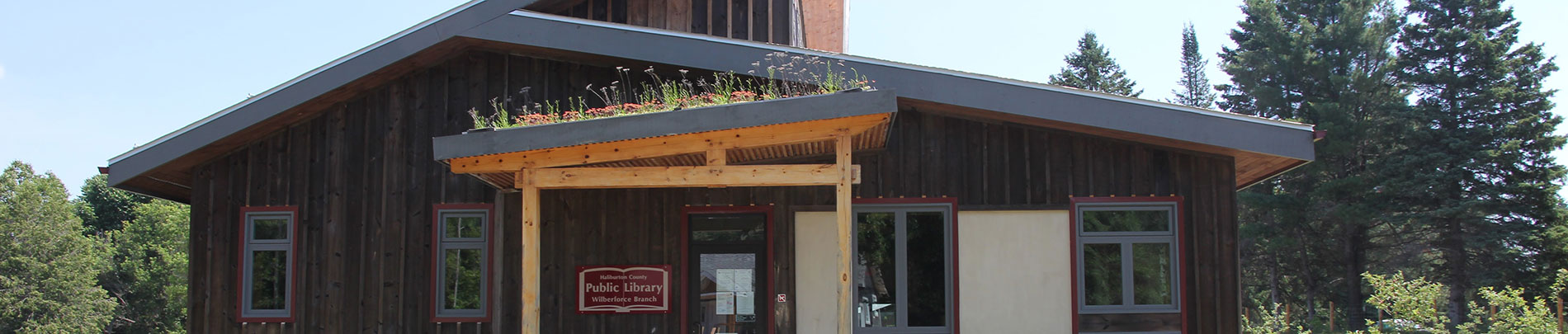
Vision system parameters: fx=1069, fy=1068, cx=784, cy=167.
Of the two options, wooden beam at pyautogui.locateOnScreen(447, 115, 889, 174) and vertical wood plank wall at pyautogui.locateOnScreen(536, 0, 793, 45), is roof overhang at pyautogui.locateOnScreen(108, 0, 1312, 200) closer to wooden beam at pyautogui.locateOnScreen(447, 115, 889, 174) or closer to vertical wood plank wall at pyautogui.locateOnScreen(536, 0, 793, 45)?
wooden beam at pyautogui.locateOnScreen(447, 115, 889, 174)

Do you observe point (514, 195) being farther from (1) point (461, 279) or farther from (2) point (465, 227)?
(1) point (461, 279)

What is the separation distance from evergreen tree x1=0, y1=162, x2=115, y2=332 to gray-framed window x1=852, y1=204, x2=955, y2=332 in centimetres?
3785

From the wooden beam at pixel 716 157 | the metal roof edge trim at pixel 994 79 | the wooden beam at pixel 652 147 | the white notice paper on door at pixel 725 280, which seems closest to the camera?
the wooden beam at pixel 652 147

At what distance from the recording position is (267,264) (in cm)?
941

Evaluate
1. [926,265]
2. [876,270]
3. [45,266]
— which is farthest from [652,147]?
[45,266]

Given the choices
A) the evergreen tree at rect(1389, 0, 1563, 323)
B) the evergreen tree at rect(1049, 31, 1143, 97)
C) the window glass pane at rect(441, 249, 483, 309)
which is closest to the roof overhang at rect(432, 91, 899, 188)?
the window glass pane at rect(441, 249, 483, 309)

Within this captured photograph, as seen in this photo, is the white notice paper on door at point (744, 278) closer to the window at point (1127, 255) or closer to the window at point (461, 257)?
the window at point (461, 257)

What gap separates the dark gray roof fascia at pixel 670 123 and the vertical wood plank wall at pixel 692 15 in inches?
130

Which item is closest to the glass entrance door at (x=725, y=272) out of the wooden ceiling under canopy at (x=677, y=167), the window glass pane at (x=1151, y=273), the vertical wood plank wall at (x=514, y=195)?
the vertical wood plank wall at (x=514, y=195)

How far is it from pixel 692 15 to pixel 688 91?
1363 mm

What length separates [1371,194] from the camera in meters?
31.2

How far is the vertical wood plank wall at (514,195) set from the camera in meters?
8.79

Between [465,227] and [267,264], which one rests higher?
[465,227]

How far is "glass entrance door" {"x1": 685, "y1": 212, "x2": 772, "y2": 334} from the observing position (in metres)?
9.12
